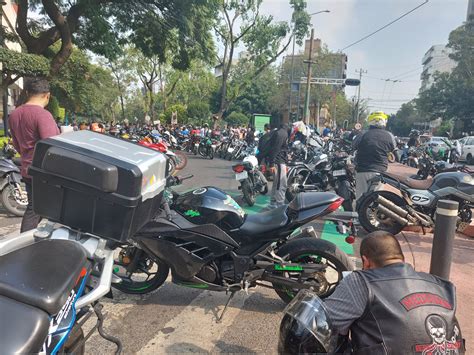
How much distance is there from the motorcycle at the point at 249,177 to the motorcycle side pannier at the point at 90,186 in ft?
16.2

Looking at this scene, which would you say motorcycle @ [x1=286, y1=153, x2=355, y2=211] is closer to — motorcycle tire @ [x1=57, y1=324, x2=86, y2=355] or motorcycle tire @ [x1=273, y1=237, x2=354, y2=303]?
motorcycle tire @ [x1=273, y1=237, x2=354, y2=303]

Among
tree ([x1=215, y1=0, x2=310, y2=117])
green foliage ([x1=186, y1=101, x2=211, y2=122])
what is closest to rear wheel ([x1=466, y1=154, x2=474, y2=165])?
tree ([x1=215, y1=0, x2=310, y2=117])

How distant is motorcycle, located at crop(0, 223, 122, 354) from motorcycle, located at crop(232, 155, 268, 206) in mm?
5077

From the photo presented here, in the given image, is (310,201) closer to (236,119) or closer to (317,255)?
(317,255)

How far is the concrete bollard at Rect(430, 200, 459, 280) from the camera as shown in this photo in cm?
308

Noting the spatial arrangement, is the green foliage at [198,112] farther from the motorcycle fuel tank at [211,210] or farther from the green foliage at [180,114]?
the motorcycle fuel tank at [211,210]

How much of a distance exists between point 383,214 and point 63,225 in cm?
462

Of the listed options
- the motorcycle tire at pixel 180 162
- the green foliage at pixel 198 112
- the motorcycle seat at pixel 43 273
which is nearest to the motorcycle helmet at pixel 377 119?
the motorcycle tire at pixel 180 162

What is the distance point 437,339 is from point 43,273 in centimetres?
172

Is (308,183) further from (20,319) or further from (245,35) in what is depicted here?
(245,35)

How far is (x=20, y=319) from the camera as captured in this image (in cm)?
142

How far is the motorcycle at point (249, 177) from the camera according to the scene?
24.0 feet

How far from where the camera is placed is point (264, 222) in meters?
3.24

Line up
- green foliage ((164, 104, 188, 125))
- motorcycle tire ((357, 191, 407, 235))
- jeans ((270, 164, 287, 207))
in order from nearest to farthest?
motorcycle tire ((357, 191, 407, 235))
jeans ((270, 164, 287, 207))
green foliage ((164, 104, 188, 125))
